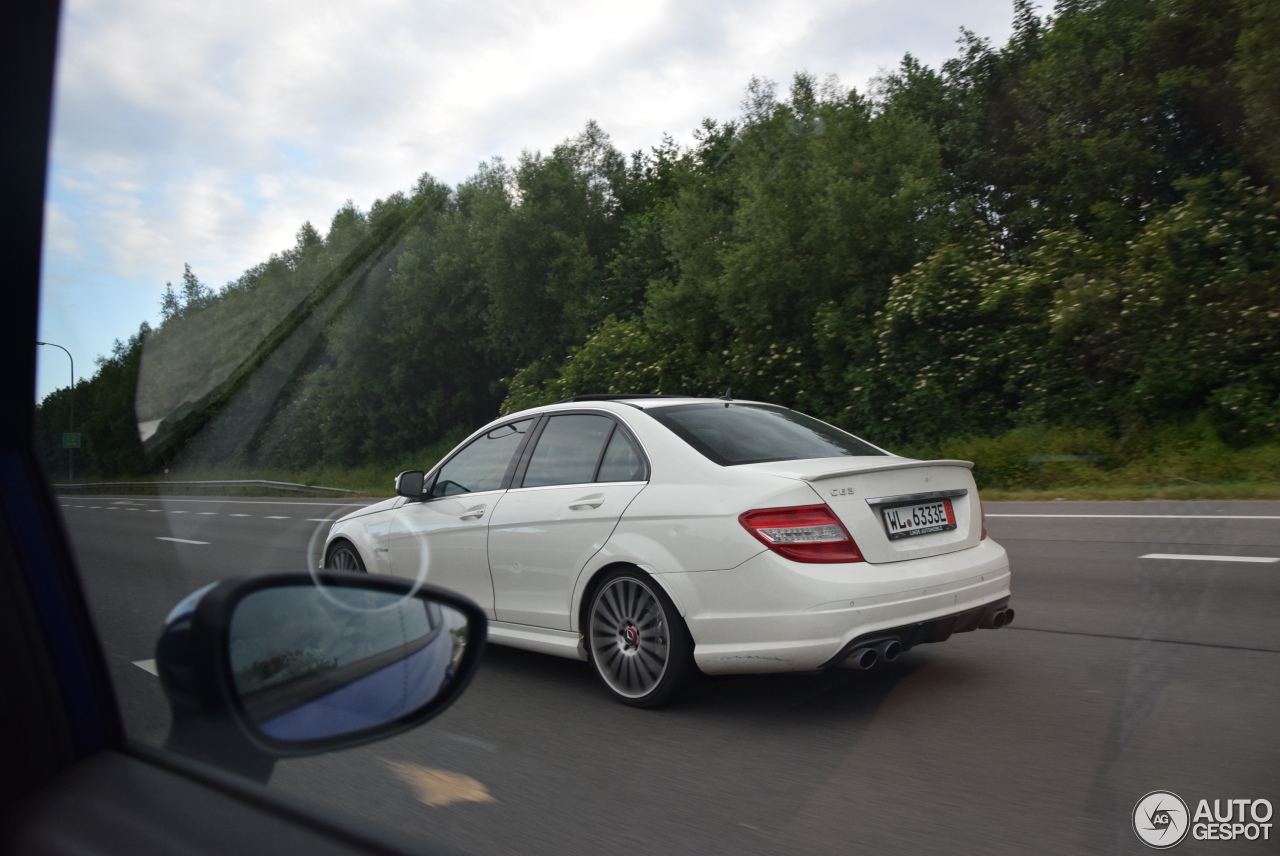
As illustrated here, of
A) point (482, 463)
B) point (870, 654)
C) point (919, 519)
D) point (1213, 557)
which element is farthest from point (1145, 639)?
point (482, 463)

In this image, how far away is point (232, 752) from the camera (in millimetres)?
1686

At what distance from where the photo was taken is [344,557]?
6809mm

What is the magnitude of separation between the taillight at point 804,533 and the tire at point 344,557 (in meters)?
3.23

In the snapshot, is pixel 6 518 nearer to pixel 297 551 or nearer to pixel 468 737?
pixel 468 737

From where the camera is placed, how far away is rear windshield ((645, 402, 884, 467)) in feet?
16.1

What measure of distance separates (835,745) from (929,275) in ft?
56.3

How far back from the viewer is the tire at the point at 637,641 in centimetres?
453

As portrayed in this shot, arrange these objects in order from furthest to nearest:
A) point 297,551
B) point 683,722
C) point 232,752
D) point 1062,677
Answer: point 297,551 < point 1062,677 < point 683,722 < point 232,752

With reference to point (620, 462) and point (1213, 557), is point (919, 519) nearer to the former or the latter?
point (620, 462)

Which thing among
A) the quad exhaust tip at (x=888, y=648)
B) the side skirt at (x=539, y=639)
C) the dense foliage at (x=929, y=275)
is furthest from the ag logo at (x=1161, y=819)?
the dense foliage at (x=929, y=275)

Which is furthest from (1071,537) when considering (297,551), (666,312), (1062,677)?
(666,312)

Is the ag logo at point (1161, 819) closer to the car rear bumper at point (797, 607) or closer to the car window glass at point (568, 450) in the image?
the car rear bumper at point (797, 607)

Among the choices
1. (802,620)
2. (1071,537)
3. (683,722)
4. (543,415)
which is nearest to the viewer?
(802,620)

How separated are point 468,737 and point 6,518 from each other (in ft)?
9.29
